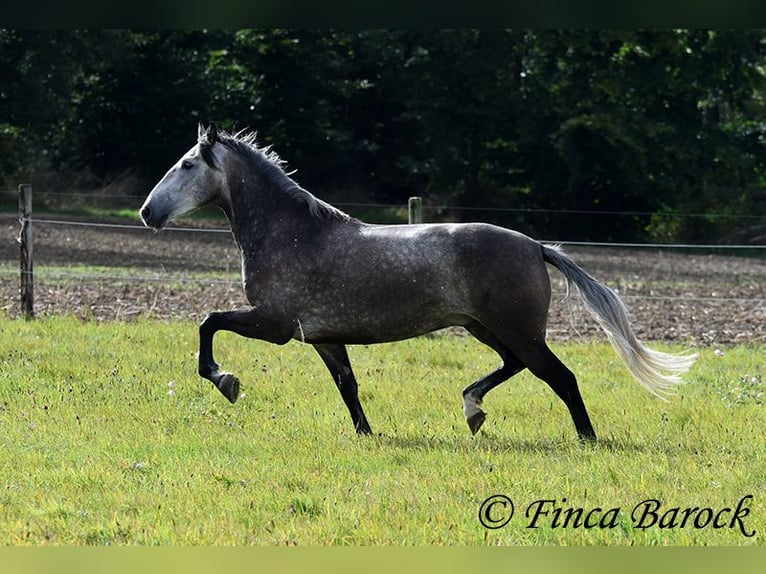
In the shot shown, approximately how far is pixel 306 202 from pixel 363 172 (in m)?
28.5

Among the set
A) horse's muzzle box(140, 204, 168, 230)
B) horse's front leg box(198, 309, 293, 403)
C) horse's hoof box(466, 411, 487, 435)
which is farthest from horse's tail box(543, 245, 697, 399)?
horse's muzzle box(140, 204, 168, 230)

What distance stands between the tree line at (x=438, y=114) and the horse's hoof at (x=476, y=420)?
2451 cm

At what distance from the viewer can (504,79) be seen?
36.8m

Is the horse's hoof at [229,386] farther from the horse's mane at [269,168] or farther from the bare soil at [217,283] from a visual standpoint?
the bare soil at [217,283]

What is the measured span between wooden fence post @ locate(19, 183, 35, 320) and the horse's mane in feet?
19.3

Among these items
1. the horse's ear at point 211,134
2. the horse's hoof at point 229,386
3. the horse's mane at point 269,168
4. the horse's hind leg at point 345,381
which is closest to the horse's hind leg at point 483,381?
the horse's hind leg at point 345,381

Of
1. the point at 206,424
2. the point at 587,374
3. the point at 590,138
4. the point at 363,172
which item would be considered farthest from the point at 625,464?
the point at 363,172

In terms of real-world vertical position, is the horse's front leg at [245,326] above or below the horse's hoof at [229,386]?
above

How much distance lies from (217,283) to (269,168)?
10005 mm

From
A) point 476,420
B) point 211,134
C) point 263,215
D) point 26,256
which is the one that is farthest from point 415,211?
point 476,420

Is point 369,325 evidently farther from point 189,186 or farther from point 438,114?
point 438,114

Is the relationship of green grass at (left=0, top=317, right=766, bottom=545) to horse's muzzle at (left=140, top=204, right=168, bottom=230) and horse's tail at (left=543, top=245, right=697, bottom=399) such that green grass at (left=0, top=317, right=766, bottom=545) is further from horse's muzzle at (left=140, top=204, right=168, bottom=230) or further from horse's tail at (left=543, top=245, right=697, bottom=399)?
horse's muzzle at (left=140, top=204, right=168, bottom=230)

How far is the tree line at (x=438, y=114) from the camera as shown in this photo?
33.9 m

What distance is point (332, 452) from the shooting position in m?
7.49
